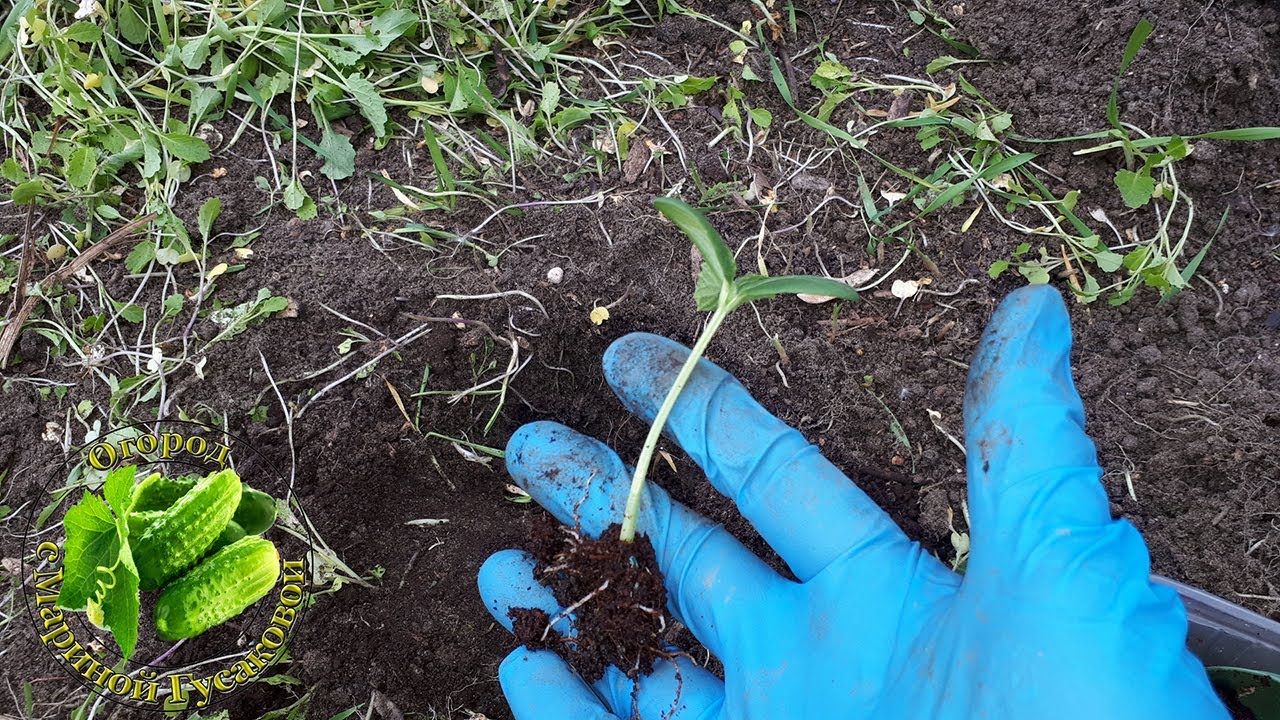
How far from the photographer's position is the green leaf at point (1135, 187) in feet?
5.32

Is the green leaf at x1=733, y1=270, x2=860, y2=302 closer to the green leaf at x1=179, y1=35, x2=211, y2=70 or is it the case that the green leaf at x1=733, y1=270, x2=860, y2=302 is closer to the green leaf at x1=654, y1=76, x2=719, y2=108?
the green leaf at x1=654, y1=76, x2=719, y2=108

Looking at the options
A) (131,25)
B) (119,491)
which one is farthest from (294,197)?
(119,491)

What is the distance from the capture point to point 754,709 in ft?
4.72

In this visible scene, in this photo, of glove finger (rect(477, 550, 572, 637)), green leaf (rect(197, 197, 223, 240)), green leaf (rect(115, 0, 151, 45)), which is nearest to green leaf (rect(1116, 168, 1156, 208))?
glove finger (rect(477, 550, 572, 637))

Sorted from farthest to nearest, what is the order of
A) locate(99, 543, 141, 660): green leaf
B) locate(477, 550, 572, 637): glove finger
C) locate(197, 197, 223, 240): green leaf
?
1. locate(197, 197, 223, 240): green leaf
2. locate(477, 550, 572, 637): glove finger
3. locate(99, 543, 141, 660): green leaf

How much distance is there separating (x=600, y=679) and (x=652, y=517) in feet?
1.19

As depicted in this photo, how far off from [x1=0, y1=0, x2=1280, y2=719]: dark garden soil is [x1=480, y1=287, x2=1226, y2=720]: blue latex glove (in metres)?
0.13

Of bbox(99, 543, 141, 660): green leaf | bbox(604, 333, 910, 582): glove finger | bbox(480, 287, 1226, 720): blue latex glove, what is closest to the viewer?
bbox(480, 287, 1226, 720): blue latex glove

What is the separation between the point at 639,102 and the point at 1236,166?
1363mm

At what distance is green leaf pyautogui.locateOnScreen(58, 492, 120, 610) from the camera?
4.63ft

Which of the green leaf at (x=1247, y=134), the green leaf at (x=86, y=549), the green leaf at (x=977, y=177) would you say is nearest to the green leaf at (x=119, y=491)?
the green leaf at (x=86, y=549)

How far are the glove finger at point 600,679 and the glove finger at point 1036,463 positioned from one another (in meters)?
0.62

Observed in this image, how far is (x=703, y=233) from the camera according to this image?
129cm

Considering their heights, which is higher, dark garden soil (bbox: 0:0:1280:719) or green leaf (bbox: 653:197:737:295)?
green leaf (bbox: 653:197:737:295)
